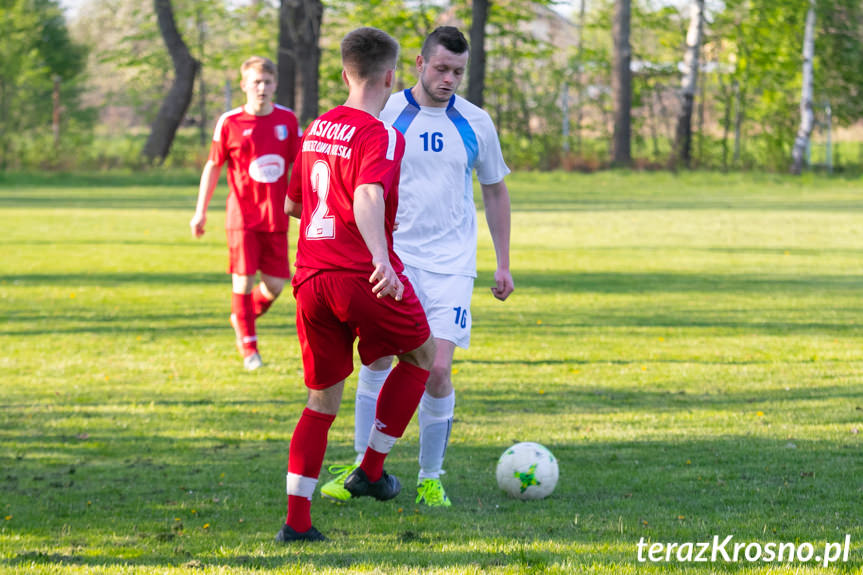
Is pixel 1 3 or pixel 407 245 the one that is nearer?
pixel 407 245

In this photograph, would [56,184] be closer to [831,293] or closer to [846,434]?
[831,293]

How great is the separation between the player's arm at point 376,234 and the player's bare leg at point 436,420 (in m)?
1.07

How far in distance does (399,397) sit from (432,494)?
59cm

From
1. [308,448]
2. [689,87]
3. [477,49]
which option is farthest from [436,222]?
[689,87]

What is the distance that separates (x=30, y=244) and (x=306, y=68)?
18582 millimetres

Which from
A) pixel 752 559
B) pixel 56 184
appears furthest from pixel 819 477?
pixel 56 184

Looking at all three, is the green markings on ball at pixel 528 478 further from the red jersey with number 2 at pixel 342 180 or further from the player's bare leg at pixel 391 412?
the red jersey with number 2 at pixel 342 180

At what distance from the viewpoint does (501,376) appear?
26.0ft

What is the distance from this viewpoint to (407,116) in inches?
192

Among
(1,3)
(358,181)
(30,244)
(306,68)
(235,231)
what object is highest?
(1,3)

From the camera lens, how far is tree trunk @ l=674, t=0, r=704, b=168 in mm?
34156

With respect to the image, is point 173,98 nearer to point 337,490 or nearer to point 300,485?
point 337,490

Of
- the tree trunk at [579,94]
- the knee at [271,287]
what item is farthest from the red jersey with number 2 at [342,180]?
the tree trunk at [579,94]

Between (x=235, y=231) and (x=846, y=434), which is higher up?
(x=235, y=231)
